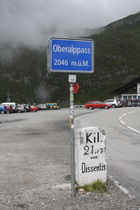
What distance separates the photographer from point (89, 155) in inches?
190

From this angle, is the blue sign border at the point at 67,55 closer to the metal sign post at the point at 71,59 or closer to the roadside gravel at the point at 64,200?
the metal sign post at the point at 71,59

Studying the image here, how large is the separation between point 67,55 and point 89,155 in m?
1.86

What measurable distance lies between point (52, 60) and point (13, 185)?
8.37ft

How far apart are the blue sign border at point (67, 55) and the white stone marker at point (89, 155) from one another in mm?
1135

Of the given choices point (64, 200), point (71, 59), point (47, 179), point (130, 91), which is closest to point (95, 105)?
point (130, 91)

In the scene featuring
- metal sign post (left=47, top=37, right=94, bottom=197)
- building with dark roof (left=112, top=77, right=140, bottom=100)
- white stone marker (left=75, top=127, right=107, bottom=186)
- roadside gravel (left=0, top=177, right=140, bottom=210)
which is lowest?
roadside gravel (left=0, top=177, right=140, bottom=210)

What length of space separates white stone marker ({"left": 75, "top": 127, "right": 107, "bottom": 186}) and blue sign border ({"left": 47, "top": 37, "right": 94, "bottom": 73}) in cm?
113

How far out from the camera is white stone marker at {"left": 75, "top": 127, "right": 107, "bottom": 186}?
4750 millimetres

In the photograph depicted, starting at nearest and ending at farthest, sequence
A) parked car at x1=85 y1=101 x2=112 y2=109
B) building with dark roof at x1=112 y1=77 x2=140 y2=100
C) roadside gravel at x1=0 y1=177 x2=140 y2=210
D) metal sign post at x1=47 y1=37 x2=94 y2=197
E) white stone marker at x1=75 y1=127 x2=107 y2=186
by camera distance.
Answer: roadside gravel at x1=0 y1=177 x2=140 y2=210 < metal sign post at x1=47 y1=37 x2=94 y2=197 < white stone marker at x1=75 y1=127 x2=107 y2=186 < parked car at x1=85 y1=101 x2=112 y2=109 < building with dark roof at x1=112 y1=77 x2=140 y2=100

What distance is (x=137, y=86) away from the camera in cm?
7775

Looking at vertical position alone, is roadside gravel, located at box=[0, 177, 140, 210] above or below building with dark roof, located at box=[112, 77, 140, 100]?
below

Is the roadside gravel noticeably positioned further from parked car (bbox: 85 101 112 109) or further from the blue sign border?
parked car (bbox: 85 101 112 109)

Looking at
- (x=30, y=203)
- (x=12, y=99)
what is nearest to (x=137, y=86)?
(x=30, y=203)

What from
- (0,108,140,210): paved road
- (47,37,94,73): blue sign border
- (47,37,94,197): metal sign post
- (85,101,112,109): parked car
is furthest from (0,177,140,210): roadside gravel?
(85,101,112,109): parked car
